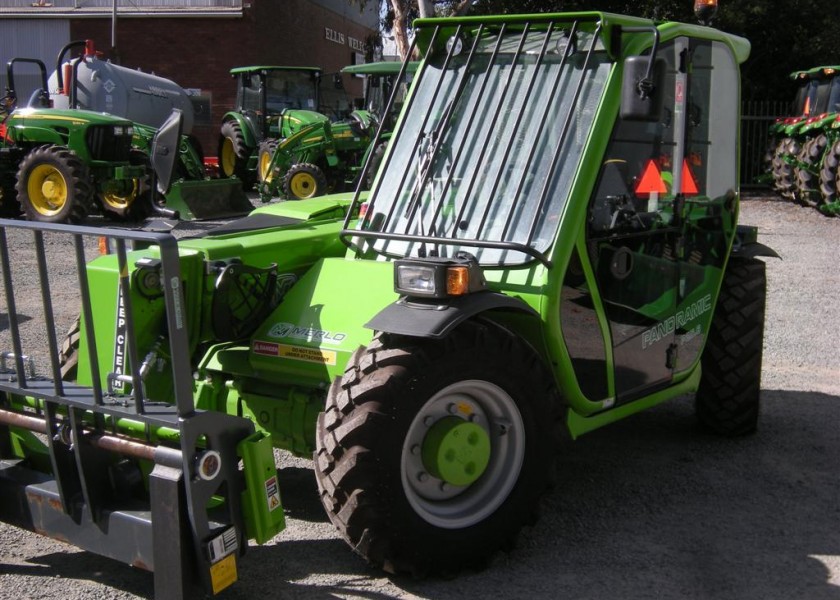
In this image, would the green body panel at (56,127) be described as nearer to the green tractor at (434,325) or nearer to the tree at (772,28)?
the green tractor at (434,325)

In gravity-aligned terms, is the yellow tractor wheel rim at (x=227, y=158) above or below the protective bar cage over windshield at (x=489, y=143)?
below

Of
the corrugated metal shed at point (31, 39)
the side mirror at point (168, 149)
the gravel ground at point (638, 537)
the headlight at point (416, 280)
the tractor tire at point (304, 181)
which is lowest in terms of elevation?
the gravel ground at point (638, 537)

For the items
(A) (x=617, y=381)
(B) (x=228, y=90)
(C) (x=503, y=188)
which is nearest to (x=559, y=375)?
(A) (x=617, y=381)

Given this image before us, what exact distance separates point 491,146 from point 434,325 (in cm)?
127

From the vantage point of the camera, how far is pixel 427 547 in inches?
143

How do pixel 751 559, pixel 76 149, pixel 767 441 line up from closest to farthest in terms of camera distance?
1. pixel 751 559
2. pixel 767 441
3. pixel 76 149

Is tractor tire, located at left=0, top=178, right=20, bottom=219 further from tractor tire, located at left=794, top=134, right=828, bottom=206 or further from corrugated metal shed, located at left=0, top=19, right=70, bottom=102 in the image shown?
corrugated metal shed, located at left=0, top=19, right=70, bottom=102

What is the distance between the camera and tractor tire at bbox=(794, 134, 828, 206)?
16906 mm

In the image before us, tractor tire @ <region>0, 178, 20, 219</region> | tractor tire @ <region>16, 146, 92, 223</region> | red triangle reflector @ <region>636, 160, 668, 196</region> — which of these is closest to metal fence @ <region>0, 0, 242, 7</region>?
tractor tire @ <region>0, 178, 20, 219</region>

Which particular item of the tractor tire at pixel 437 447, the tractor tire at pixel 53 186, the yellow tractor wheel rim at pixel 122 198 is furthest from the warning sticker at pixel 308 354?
the yellow tractor wheel rim at pixel 122 198

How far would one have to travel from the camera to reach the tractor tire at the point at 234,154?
19.6 m

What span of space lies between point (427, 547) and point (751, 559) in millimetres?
1373

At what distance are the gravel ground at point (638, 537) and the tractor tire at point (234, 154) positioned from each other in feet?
48.6

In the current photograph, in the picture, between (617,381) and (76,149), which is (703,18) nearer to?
(617,381)
